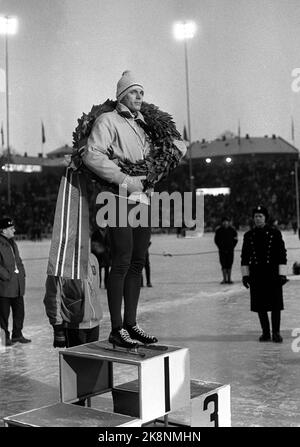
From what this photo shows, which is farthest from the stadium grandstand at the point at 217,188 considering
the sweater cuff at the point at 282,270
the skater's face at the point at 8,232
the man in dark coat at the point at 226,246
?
the sweater cuff at the point at 282,270

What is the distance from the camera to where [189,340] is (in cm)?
708

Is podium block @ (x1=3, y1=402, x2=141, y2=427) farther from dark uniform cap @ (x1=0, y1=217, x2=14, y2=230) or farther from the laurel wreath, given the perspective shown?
dark uniform cap @ (x1=0, y1=217, x2=14, y2=230)

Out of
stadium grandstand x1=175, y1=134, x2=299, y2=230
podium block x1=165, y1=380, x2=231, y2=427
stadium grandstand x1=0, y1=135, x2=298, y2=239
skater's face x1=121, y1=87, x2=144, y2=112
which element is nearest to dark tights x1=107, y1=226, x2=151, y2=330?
podium block x1=165, y1=380, x2=231, y2=427

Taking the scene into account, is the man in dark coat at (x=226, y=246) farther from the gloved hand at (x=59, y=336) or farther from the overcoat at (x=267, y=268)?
the gloved hand at (x=59, y=336)

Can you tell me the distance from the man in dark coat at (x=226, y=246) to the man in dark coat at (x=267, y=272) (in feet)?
18.4

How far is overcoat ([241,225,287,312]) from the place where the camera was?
700cm

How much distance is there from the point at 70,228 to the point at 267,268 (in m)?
3.94

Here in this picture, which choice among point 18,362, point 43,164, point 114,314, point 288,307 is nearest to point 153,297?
point 288,307

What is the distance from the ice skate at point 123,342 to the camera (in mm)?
Answer: 3451

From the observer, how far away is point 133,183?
3494mm

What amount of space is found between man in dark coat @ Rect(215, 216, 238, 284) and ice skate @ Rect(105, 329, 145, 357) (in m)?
9.31

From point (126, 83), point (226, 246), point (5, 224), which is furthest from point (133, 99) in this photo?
point (226, 246)

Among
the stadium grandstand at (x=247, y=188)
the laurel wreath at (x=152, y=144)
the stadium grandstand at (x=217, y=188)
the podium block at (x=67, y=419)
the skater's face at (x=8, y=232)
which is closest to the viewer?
the podium block at (x=67, y=419)
